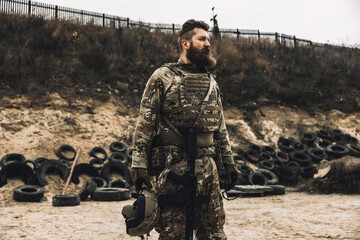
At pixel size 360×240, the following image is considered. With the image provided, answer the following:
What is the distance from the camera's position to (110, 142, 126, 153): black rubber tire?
11.2 metres

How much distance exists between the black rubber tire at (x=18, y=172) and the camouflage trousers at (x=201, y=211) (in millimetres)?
7132

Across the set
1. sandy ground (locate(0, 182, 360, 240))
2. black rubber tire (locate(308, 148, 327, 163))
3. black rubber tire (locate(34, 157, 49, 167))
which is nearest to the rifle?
sandy ground (locate(0, 182, 360, 240))

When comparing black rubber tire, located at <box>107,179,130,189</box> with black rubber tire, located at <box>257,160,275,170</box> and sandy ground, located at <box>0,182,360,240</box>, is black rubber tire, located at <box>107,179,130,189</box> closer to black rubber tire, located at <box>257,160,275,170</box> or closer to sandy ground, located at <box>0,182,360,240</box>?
sandy ground, located at <box>0,182,360,240</box>

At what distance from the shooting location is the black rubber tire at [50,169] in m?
8.98

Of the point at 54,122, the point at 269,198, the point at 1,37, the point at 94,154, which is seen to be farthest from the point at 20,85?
the point at 269,198

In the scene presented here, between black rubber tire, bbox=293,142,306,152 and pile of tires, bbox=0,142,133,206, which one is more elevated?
black rubber tire, bbox=293,142,306,152

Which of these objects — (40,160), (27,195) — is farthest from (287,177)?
(27,195)

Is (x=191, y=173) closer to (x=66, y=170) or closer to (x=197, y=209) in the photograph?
(x=197, y=209)

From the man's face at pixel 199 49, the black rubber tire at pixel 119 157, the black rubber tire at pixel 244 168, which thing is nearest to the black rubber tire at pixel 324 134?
the black rubber tire at pixel 244 168

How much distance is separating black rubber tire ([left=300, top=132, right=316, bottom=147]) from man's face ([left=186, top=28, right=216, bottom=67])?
40.2 feet

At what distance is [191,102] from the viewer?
2893mm

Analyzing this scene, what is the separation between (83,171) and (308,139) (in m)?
9.21

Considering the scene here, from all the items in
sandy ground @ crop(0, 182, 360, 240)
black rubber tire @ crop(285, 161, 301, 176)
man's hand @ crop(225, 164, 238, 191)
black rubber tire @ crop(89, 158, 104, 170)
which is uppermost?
man's hand @ crop(225, 164, 238, 191)

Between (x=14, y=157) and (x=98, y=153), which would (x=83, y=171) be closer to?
(x=98, y=153)
